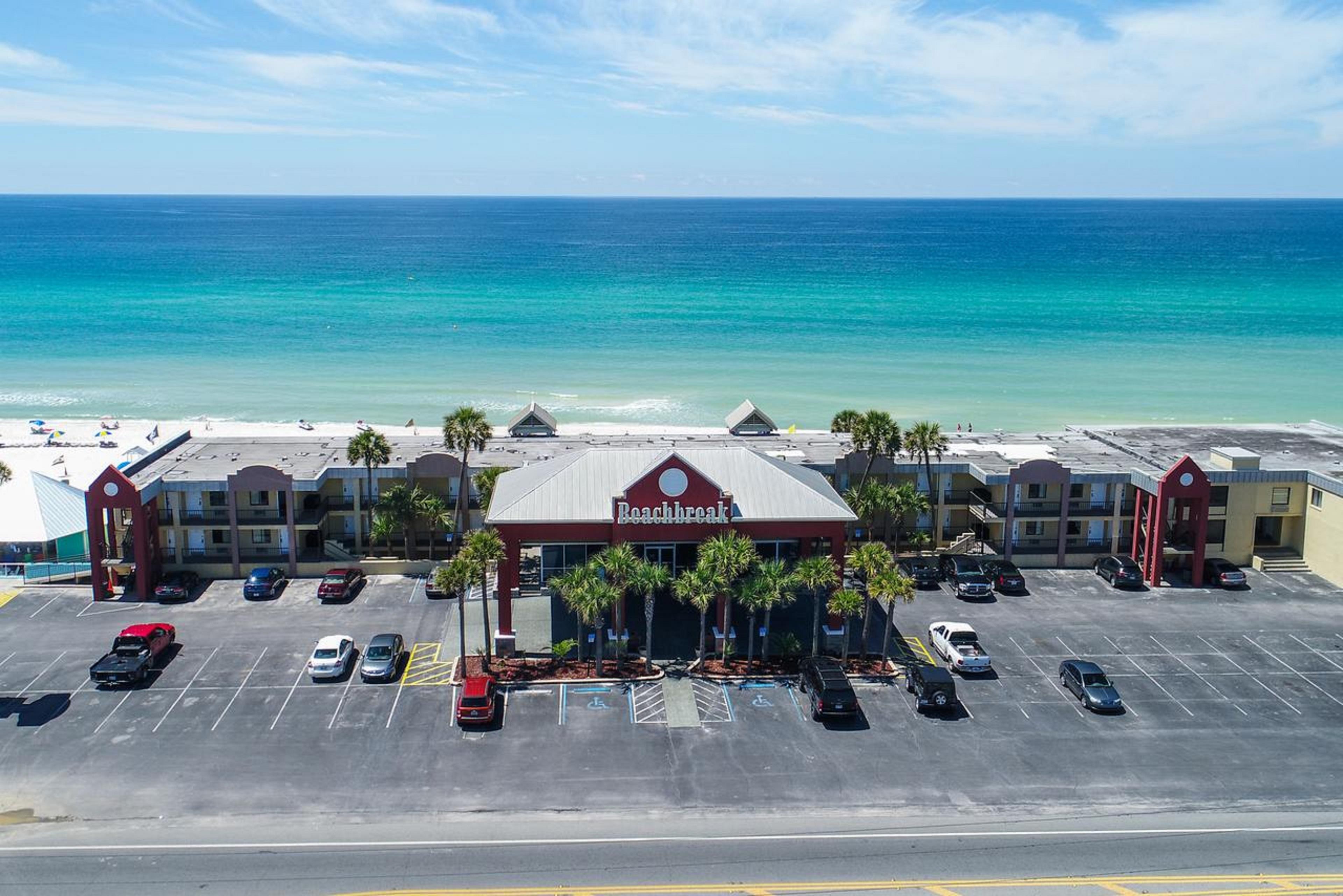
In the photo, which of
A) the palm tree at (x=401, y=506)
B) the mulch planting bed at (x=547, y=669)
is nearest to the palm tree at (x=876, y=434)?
the mulch planting bed at (x=547, y=669)

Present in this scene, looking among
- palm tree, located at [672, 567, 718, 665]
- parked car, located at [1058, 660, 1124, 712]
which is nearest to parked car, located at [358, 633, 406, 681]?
palm tree, located at [672, 567, 718, 665]

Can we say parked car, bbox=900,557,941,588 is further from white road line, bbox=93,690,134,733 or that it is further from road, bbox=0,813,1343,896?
white road line, bbox=93,690,134,733

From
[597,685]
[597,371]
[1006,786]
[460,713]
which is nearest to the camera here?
[1006,786]

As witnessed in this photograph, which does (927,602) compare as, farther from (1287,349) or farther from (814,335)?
(1287,349)

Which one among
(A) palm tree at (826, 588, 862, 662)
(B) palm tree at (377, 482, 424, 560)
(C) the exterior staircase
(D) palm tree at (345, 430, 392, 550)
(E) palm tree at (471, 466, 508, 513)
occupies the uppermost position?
(D) palm tree at (345, 430, 392, 550)

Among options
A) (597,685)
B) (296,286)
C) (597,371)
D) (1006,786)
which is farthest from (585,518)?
(296,286)

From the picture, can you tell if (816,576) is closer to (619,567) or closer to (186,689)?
(619,567)
